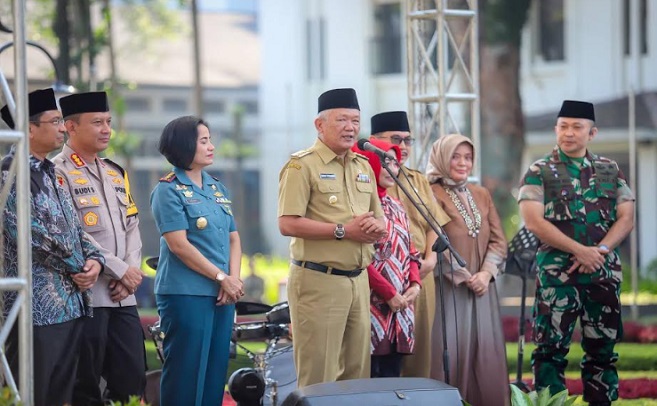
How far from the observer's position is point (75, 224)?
21.7 feet

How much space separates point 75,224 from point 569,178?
11.1 ft

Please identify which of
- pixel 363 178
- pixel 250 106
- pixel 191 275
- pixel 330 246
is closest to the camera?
pixel 191 275

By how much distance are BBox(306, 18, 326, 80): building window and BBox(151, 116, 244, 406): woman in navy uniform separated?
23070mm

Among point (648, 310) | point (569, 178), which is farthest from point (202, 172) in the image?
point (648, 310)

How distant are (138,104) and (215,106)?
8.22ft

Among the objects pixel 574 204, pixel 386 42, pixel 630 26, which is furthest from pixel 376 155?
pixel 386 42

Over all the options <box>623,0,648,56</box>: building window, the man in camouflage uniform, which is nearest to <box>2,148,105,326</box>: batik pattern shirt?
the man in camouflage uniform

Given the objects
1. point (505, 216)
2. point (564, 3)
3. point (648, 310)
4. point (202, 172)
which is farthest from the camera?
point (564, 3)

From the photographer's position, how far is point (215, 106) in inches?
1594

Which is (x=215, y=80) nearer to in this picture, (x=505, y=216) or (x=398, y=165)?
(x=505, y=216)

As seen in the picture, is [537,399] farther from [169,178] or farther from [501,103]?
[501,103]

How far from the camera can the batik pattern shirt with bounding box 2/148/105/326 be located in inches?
252

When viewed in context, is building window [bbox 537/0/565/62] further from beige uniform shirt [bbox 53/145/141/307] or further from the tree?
beige uniform shirt [bbox 53/145/141/307]

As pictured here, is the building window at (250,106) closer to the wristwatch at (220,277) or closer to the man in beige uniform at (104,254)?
the man in beige uniform at (104,254)
